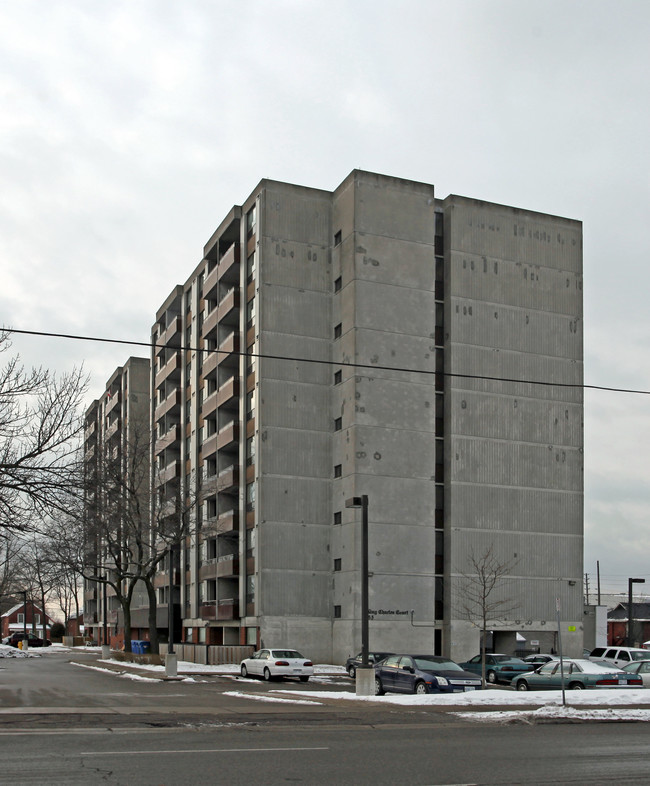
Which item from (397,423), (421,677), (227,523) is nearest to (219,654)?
(227,523)

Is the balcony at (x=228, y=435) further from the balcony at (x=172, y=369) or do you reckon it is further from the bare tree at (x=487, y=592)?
the bare tree at (x=487, y=592)

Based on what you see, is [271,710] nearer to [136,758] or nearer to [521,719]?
[521,719]

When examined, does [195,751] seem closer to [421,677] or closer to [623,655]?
[421,677]

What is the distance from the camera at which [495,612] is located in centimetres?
5753

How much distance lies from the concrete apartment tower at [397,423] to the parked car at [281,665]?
14041 mm

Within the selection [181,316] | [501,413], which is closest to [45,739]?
[501,413]

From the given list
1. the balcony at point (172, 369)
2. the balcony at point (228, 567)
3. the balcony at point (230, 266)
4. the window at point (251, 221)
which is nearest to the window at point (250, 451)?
the balcony at point (228, 567)

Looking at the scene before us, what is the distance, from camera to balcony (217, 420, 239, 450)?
203 feet

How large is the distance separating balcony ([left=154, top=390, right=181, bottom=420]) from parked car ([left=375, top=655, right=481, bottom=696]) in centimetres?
4954

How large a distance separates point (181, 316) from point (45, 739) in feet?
215

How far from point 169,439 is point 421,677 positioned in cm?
5203

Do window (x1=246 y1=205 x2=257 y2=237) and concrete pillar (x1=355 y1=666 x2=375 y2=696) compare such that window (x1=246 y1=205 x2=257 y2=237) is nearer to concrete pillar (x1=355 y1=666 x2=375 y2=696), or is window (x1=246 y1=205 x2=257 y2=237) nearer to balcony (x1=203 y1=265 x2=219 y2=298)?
balcony (x1=203 y1=265 x2=219 y2=298)

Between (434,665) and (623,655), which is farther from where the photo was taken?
(623,655)

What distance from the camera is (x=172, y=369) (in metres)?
79.9
